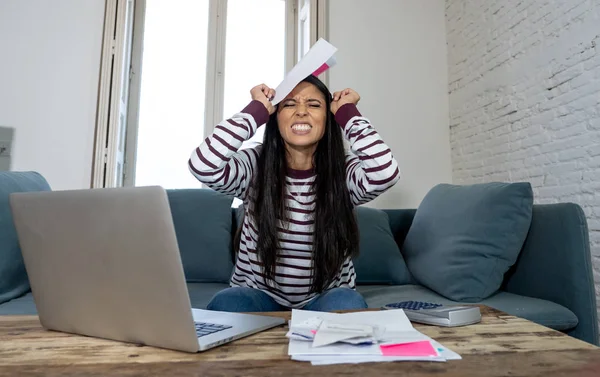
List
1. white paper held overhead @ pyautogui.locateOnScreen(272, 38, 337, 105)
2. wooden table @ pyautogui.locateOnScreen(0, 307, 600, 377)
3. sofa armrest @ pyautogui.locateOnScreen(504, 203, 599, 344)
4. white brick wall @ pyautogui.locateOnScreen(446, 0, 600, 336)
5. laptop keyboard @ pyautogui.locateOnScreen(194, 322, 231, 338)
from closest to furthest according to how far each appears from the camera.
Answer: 1. wooden table @ pyautogui.locateOnScreen(0, 307, 600, 377)
2. laptop keyboard @ pyautogui.locateOnScreen(194, 322, 231, 338)
3. white paper held overhead @ pyautogui.locateOnScreen(272, 38, 337, 105)
4. sofa armrest @ pyautogui.locateOnScreen(504, 203, 599, 344)
5. white brick wall @ pyautogui.locateOnScreen(446, 0, 600, 336)

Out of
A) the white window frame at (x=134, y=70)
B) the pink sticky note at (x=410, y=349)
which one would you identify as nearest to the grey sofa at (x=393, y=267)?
the pink sticky note at (x=410, y=349)

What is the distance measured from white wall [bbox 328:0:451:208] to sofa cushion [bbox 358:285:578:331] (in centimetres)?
139

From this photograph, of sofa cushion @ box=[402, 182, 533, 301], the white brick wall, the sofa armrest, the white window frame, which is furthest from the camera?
the white window frame

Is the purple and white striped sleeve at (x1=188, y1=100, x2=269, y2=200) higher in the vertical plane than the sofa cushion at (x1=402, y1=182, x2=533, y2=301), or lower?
higher

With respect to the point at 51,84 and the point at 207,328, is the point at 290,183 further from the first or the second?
the point at 51,84

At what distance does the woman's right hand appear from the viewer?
1260 mm

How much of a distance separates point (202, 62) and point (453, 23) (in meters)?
1.84

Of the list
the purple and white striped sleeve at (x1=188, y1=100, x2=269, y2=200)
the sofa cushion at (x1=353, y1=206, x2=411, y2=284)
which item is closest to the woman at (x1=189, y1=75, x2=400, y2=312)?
the purple and white striped sleeve at (x1=188, y1=100, x2=269, y2=200)

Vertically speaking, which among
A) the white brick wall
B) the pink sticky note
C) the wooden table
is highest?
the white brick wall

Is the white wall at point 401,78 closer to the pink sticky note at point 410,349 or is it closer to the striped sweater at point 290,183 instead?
the striped sweater at point 290,183

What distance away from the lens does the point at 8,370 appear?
469mm

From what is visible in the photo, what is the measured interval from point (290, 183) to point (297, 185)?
0.07 feet

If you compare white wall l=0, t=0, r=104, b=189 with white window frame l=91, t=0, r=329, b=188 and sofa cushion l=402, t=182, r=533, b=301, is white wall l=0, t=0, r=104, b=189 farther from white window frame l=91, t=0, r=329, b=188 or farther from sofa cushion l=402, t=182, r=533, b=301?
sofa cushion l=402, t=182, r=533, b=301

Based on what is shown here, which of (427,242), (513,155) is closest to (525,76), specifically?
(513,155)
